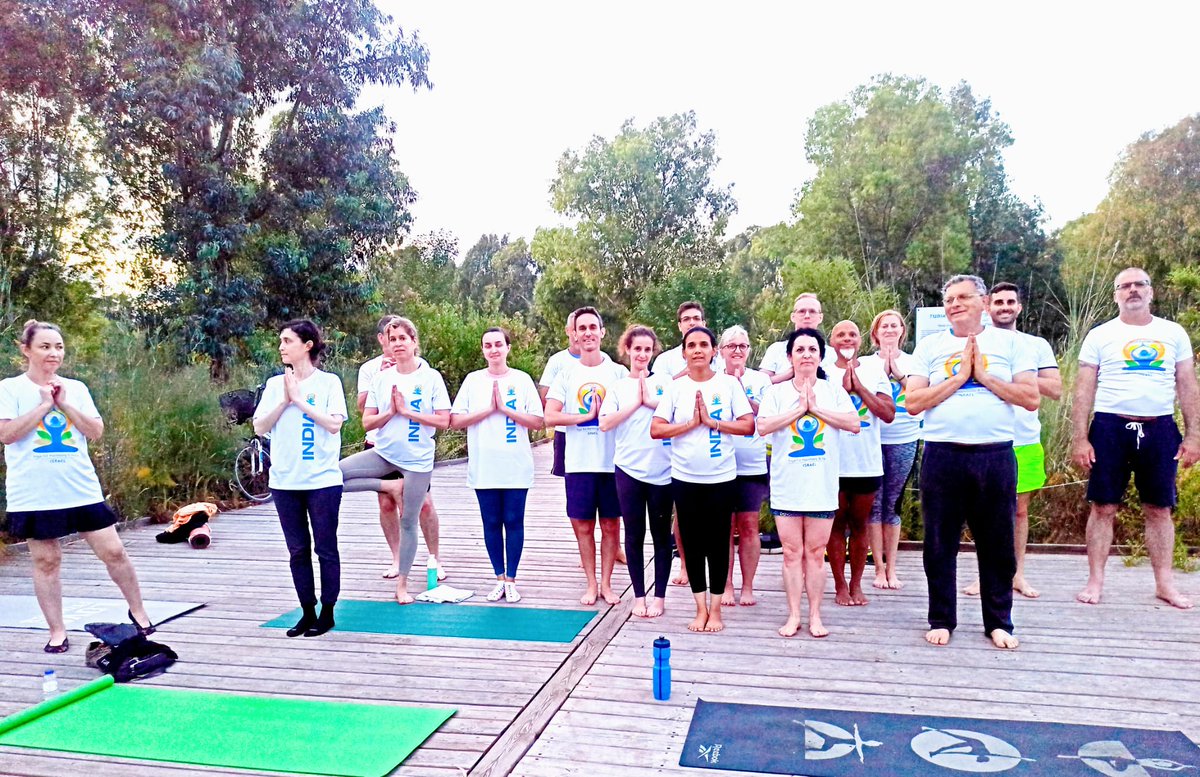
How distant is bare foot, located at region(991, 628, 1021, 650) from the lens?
3.73m

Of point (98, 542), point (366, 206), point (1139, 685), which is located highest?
point (366, 206)

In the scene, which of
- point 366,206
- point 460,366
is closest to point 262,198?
point 366,206

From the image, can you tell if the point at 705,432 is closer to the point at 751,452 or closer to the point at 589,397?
the point at 751,452

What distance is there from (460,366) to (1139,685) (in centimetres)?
1322

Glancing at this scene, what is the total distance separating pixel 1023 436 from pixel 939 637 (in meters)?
1.40

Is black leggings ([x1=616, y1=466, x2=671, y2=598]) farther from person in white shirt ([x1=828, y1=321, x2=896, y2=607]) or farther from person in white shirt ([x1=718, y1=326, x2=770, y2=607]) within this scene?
person in white shirt ([x1=828, y1=321, x2=896, y2=607])

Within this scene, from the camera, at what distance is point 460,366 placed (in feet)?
50.9

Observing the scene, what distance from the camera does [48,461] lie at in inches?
145

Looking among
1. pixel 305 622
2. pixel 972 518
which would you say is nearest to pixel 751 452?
pixel 972 518

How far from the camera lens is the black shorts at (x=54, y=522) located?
367cm

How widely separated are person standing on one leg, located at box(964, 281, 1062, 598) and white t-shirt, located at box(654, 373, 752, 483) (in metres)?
1.47

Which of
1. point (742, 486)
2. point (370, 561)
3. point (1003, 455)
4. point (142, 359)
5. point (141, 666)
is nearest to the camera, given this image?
point (141, 666)

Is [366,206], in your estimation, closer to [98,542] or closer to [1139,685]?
[98,542]

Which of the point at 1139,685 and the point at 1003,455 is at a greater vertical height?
the point at 1003,455
